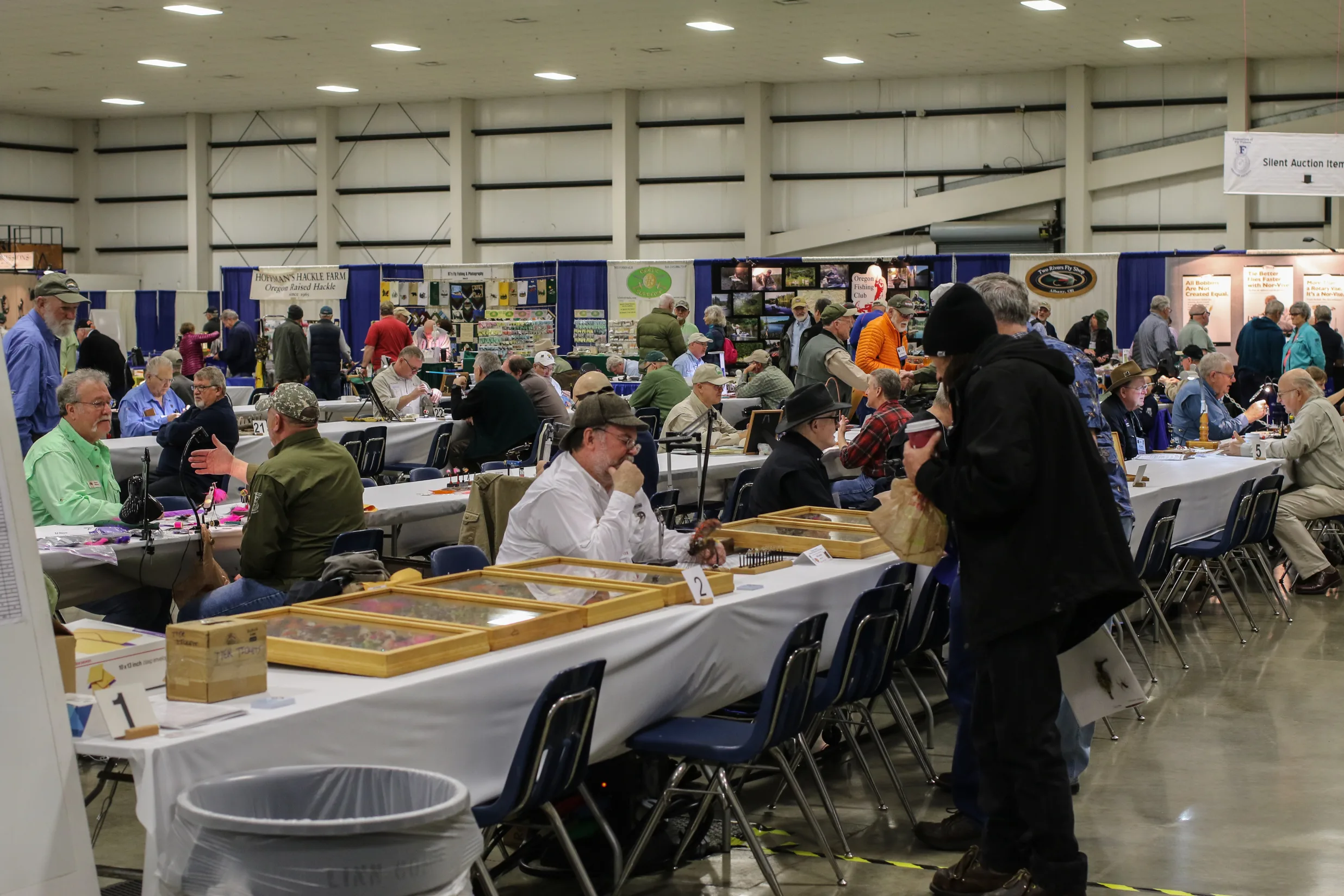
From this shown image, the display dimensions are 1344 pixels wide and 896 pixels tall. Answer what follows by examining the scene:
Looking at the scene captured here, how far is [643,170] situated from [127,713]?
18467mm

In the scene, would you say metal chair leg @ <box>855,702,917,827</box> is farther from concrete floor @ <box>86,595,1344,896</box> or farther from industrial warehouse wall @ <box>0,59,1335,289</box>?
industrial warehouse wall @ <box>0,59,1335,289</box>

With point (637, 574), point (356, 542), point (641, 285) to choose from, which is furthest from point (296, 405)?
point (641, 285)

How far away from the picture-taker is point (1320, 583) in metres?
8.10

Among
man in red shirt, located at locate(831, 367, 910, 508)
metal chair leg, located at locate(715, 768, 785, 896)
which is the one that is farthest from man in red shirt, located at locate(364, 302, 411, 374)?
metal chair leg, located at locate(715, 768, 785, 896)

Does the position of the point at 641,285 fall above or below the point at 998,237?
below

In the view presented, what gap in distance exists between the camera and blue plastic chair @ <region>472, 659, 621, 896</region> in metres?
2.92

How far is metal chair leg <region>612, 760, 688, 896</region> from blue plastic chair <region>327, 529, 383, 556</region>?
63.6 inches

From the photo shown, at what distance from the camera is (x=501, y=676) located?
9.91 ft

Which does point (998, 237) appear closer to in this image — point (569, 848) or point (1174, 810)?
point (1174, 810)

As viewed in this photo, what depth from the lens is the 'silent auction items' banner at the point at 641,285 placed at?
59.9ft

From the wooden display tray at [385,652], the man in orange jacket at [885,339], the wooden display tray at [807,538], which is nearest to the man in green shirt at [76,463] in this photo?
the wooden display tray at [807,538]

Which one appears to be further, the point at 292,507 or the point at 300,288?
the point at 300,288

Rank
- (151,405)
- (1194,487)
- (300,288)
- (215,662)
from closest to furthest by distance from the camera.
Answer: (215,662) < (1194,487) < (151,405) < (300,288)

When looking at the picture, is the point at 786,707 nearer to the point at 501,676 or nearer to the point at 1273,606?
the point at 501,676
